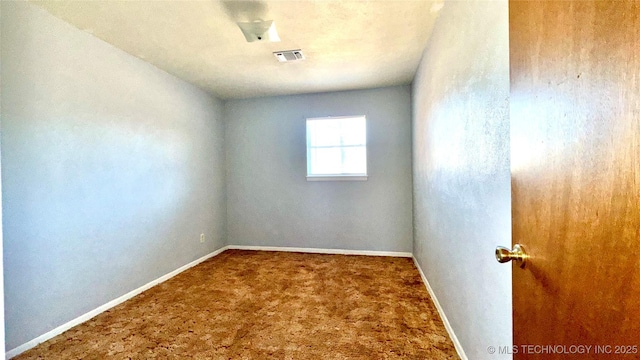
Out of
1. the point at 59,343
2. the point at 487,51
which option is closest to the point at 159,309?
the point at 59,343

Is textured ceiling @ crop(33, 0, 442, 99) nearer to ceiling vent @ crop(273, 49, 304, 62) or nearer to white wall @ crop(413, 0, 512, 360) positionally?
ceiling vent @ crop(273, 49, 304, 62)

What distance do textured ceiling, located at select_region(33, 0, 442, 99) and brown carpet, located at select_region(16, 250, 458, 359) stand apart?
2.42 meters

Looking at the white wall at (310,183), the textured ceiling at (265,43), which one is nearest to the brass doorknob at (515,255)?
the textured ceiling at (265,43)

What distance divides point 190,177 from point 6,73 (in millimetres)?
1994

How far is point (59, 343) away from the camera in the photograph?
193cm

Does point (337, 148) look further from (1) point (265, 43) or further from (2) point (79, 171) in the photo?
(2) point (79, 171)

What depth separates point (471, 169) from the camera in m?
1.44

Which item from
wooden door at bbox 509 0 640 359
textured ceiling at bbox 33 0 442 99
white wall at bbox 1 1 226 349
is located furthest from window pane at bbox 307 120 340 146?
wooden door at bbox 509 0 640 359

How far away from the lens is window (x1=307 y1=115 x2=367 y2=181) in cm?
407

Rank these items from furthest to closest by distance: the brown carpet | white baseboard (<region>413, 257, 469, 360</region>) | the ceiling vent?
the ceiling vent < the brown carpet < white baseboard (<region>413, 257, 469, 360</region>)

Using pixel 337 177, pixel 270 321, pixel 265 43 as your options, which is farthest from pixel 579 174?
pixel 337 177

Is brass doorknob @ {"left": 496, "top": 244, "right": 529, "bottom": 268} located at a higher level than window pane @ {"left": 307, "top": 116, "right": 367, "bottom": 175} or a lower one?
lower

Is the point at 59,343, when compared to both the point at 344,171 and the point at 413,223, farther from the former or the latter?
the point at 413,223

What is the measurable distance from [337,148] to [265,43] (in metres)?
1.99
